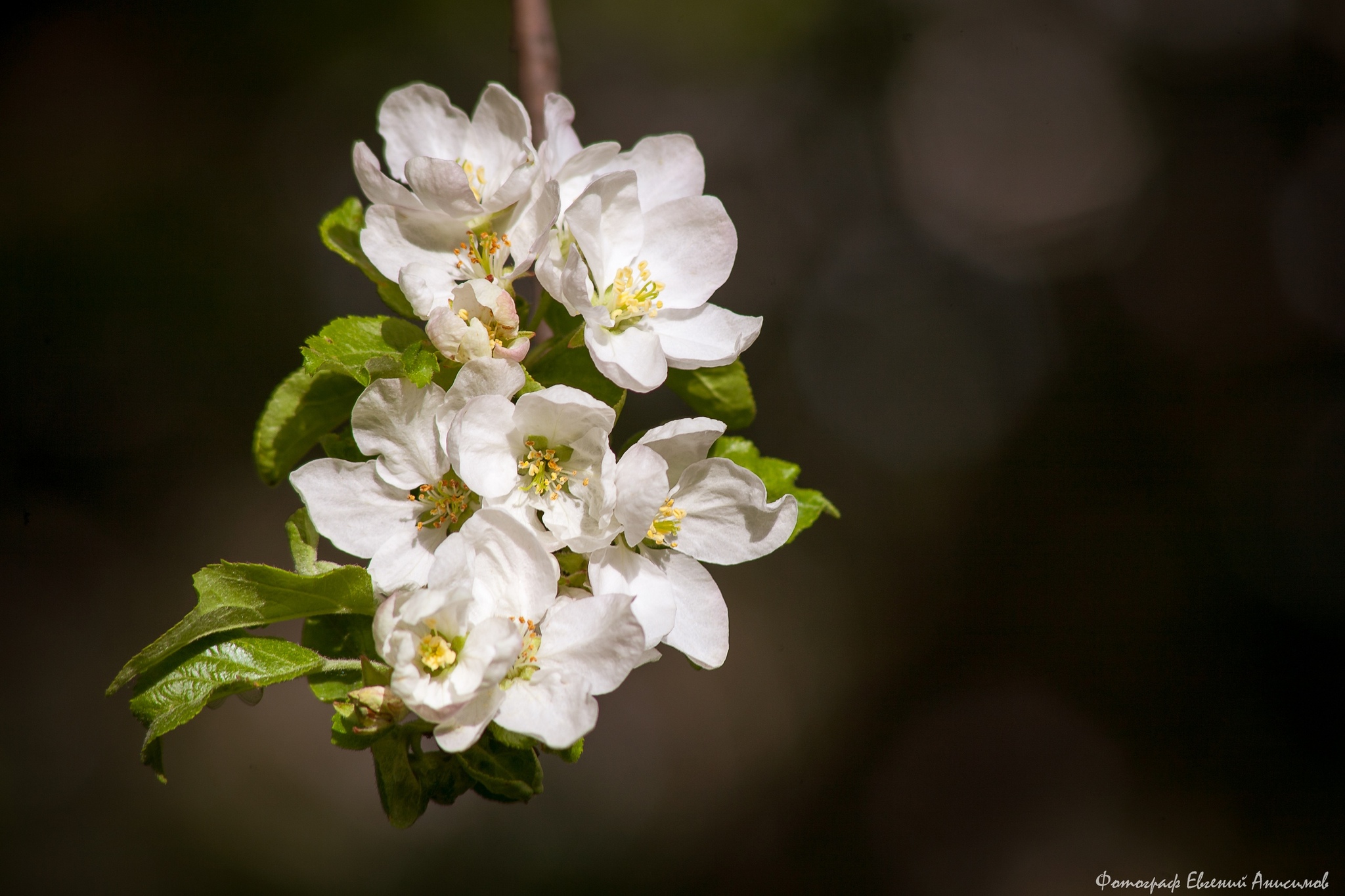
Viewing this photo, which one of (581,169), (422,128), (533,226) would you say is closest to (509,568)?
(533,226)

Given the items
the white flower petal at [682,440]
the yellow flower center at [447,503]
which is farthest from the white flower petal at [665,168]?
the yellow flower center at [447,503]

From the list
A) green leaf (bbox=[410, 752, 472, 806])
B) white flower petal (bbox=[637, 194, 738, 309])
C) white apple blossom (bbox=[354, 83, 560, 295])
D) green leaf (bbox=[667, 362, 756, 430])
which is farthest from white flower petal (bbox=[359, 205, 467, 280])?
Answer: green leaf (bbox=[410, 752, 472, 806])

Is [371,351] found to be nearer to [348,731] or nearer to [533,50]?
[348,731]

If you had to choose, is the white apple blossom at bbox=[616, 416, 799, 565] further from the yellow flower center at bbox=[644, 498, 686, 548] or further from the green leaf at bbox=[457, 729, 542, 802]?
the green leaf at bbox=[457, 729, 542, 802]

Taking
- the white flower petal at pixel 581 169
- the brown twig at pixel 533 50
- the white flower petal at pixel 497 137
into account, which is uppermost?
Answer: the brown twig at pixel 533 50

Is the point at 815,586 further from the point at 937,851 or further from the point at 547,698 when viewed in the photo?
the point at 547,698

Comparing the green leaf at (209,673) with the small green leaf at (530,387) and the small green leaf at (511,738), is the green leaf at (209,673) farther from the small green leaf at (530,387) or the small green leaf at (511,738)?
the small green leaf at (530,387)
